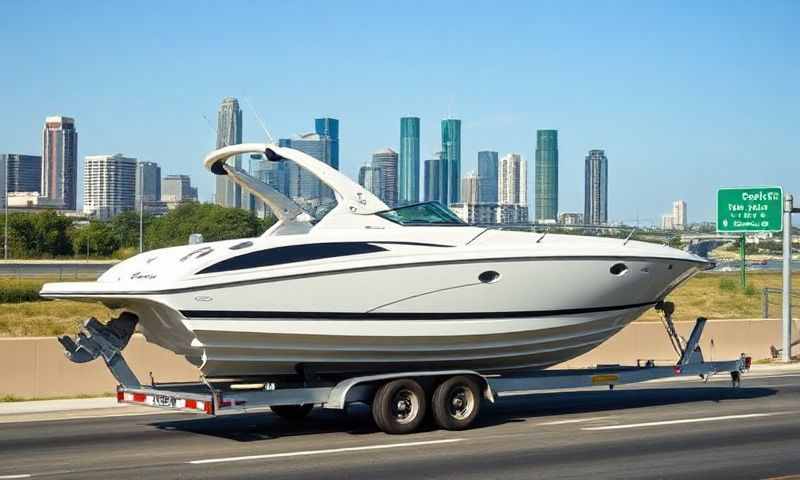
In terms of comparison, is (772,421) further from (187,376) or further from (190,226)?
(190,226)

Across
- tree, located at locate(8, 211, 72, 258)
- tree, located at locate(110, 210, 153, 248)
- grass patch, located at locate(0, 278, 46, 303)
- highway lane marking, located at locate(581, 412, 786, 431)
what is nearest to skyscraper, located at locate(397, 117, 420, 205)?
highway lane marking, located at locate(581, 412, 786, 431)

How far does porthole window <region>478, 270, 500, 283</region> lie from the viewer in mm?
14992

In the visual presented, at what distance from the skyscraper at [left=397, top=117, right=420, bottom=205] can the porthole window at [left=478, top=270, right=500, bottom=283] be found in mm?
1655

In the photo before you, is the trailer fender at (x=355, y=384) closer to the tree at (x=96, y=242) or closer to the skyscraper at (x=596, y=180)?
the skyscraper at (x=596, y=180)

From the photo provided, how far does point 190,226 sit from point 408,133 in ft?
33.0

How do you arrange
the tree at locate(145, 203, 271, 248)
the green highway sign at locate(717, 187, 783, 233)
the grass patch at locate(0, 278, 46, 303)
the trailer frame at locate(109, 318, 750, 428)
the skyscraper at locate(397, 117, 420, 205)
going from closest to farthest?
the trailer frame at locate(109, 318, 750, 428) → the skyscraper at locate(397, 117, 420, 205) → the grass patch at locate(0, 278, 46, 303) → the green highway sign at locate(717, 187, 783, 233) → the tree at locate(145, 203, 271, 248)

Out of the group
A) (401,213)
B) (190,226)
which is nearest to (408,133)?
(190,226)

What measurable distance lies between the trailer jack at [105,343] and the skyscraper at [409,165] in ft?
13.9

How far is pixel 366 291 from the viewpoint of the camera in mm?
14352

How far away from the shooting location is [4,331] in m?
25.3

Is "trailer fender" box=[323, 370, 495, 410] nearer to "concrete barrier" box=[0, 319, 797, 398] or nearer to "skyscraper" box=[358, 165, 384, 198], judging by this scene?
"skyscraper" box=[358, 165, 384, 198]

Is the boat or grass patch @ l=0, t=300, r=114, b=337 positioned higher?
the boat

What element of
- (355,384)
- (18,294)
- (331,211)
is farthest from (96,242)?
(355,384)

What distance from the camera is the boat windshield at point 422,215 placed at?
15445 mm
